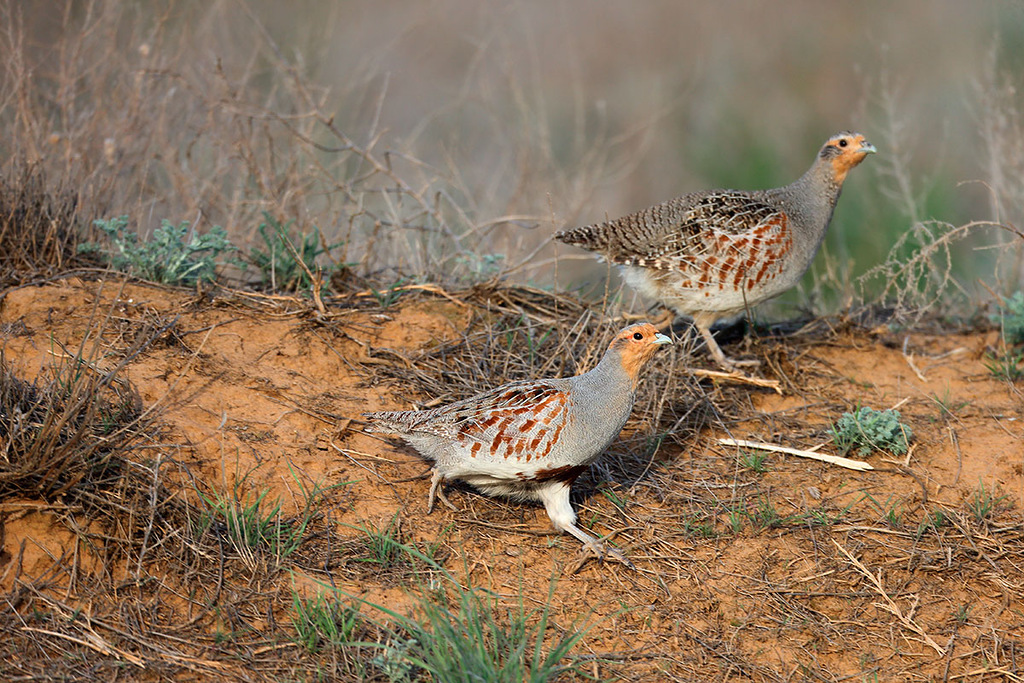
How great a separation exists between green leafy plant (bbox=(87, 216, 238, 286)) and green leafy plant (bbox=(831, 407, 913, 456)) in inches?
144

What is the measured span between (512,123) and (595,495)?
6.79 metres

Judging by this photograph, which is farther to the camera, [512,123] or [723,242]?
[512,123]

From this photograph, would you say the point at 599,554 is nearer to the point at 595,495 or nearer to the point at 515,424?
the point at 595,495

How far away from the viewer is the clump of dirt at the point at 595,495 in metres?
3.55

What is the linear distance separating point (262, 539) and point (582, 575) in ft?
4.42

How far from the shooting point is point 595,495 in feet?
14.6

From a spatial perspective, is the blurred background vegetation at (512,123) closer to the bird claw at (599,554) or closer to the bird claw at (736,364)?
the bird claw at (736,364)

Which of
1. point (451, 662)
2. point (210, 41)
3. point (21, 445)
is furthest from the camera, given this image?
point (210, 41)

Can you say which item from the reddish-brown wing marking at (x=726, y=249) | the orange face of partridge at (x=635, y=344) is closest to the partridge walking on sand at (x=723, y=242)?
the reddish-brown wing marking at (x=726, y=249)

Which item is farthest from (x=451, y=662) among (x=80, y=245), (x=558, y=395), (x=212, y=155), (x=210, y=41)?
(x=210, y=41)

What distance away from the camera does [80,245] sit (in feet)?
17.4

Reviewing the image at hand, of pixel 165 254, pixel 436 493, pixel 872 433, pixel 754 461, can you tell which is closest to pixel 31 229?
pixel 165 254

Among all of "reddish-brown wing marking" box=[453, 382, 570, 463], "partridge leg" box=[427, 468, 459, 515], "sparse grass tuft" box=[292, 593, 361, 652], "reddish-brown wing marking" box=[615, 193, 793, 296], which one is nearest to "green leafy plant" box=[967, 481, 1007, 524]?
"reddish-brown wing marking" box=[615, 193, 793, 296]

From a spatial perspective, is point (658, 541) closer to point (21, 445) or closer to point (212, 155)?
point (21, 445)
